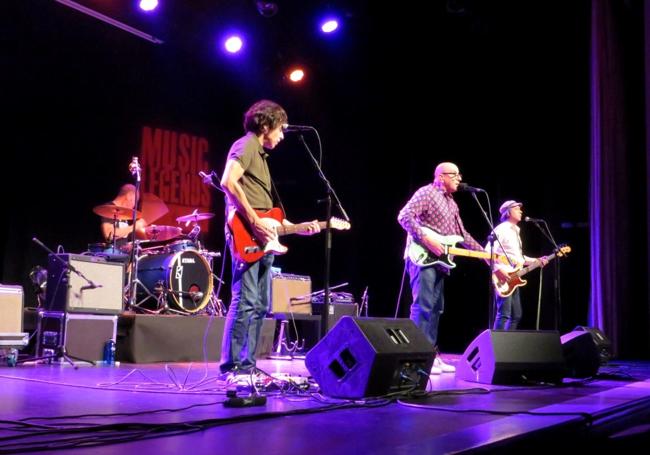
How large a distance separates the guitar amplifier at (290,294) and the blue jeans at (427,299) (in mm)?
3309

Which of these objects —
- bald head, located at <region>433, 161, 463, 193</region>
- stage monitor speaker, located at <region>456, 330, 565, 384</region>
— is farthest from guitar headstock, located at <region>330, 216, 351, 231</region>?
bald head, located at <region>433, 161, 463, 193</region>

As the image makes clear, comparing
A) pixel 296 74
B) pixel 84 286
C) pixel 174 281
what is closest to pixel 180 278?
pixel 174 281

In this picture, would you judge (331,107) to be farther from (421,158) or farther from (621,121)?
(621,121)

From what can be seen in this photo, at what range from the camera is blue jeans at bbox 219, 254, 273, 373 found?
4.09 meters

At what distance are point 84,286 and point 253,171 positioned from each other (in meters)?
3.09

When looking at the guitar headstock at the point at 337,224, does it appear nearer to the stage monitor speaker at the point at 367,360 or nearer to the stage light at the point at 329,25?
the stage monitor speaker at the point at 367,360

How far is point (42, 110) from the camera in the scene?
28.2ft

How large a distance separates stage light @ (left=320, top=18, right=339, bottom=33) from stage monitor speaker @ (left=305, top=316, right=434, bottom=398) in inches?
262

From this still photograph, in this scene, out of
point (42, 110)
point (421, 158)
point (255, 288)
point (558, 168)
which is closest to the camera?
point (255, 288)

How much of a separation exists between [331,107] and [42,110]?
14.7ft

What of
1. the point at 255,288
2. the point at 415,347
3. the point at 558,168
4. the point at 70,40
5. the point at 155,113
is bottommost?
the point at 415,347

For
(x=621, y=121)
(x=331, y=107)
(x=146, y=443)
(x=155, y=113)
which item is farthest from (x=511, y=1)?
(x=146, y=443)

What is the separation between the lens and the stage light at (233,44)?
952cm

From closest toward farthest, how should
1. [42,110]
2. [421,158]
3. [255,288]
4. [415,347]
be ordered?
1. [415,347]
2. [255,288]
3. [42,110]
4. [421,158]
